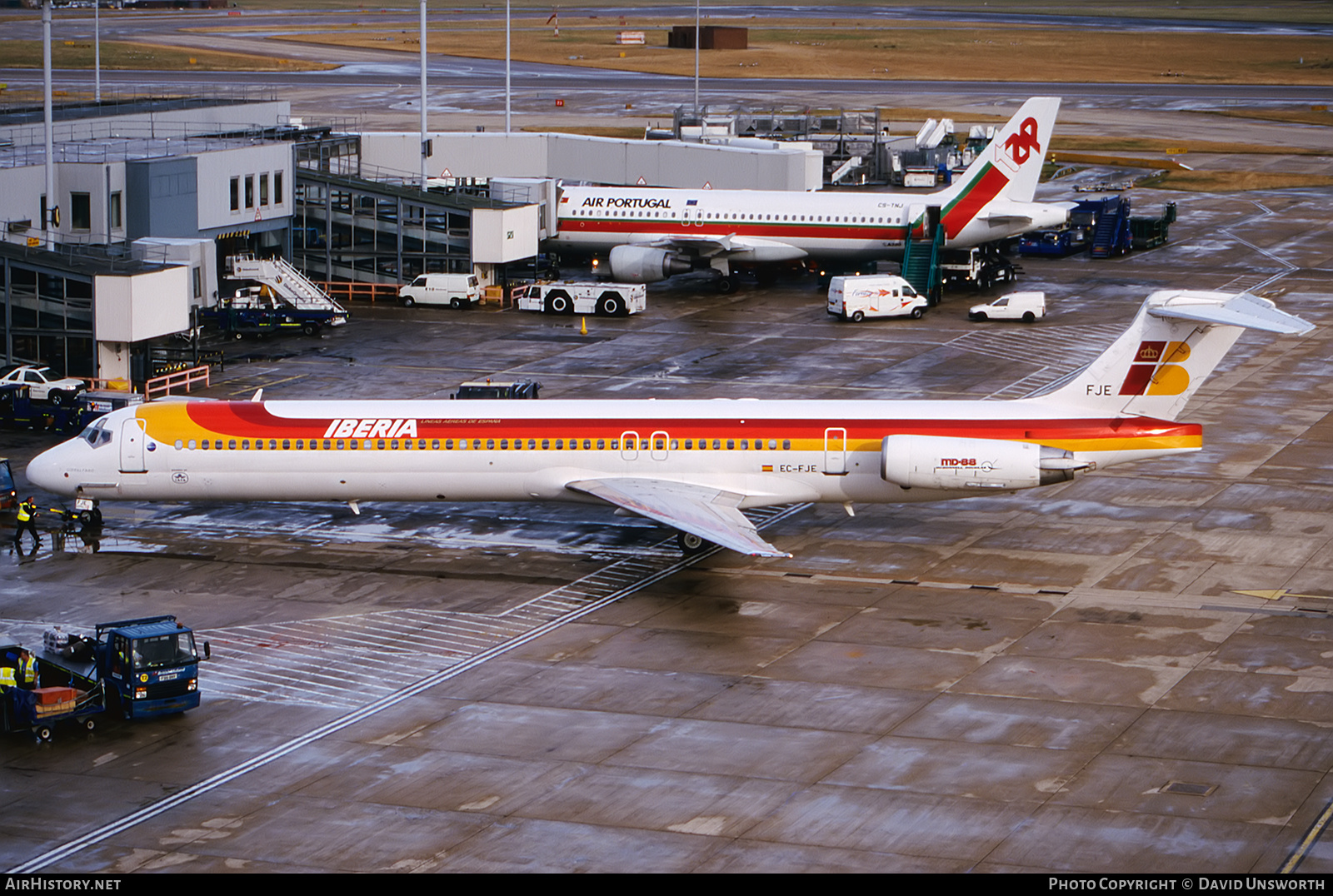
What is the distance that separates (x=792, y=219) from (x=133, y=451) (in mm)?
43650

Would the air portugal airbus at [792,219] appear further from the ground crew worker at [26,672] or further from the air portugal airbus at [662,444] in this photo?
the ground crew worker at [26,672]

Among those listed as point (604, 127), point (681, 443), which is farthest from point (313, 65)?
point (681, 443)

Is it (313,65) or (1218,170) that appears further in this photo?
(313,65)

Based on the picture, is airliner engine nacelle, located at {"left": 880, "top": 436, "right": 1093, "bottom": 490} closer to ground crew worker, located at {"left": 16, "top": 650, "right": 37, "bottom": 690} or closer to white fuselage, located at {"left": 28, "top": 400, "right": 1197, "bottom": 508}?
white fuselage, located at {"left": 28, "top": 400, "right": 1197, "bottom": 508}

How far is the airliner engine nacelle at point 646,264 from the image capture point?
78188 mm

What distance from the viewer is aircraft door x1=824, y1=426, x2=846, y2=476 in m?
40.6

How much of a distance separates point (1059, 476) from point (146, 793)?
21.9 meters

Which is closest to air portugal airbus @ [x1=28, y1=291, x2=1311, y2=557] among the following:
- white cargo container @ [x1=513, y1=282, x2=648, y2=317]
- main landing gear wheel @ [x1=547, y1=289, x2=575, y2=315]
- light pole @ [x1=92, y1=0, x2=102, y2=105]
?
white cargo container @ [x1=513, y1=282, x2=648, y2=317]

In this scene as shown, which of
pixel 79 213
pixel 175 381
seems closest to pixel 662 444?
pixel 175 381

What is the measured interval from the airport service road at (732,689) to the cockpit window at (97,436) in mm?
2554

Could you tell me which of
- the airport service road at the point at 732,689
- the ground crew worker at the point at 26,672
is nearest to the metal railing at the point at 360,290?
the airport service road at the point at 732,689

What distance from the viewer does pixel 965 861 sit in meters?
24.8

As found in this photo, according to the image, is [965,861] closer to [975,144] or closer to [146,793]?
[146,793]

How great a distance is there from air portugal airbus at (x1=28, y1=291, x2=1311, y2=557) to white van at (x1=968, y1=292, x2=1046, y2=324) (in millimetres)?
30851
